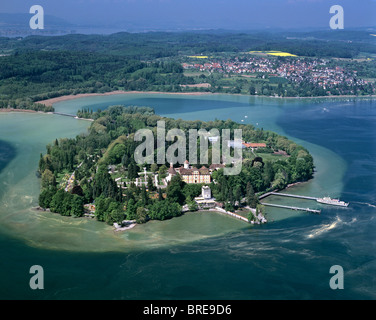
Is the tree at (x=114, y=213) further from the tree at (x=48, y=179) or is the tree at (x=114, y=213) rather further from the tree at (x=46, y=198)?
the tree at (x=48, y=179)

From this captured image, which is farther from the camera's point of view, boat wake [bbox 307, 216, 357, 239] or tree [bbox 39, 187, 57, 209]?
tree [bbox 39, 187, 57, 209]

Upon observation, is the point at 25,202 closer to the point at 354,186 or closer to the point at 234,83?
the point at 354,186

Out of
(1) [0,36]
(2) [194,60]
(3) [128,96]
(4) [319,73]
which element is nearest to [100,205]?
(3) [128,96]

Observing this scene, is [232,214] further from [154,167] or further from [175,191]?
[154,167]

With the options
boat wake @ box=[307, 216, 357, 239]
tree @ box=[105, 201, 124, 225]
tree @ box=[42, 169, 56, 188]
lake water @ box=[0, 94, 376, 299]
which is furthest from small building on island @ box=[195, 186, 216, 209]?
tree @ box=[42, 169, 56, 188]

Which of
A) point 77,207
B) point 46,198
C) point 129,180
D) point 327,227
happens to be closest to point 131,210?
point 77,207

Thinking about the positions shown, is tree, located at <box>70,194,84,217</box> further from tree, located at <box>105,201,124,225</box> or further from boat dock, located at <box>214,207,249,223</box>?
boat dock, located at <box>214,207,249,223</box>
